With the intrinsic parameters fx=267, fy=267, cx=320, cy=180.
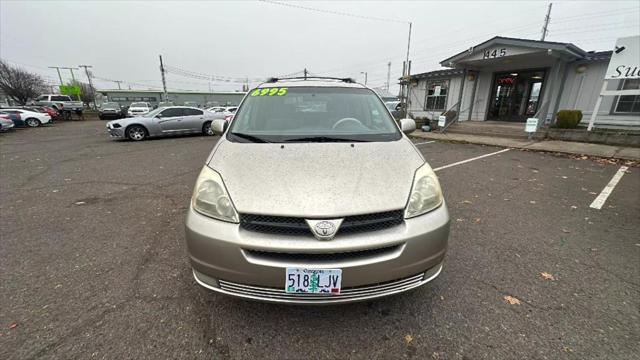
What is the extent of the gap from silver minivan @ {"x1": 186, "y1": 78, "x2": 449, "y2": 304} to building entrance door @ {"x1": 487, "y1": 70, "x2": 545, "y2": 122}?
552 inches

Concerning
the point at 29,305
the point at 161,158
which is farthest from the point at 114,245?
the point at 161,158

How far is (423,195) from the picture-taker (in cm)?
179

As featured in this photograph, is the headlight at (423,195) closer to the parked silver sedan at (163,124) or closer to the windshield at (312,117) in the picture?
the windshield at (312,117)

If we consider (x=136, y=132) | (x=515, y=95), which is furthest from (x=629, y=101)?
(x=136, y=132)

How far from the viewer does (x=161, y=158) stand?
759 cm

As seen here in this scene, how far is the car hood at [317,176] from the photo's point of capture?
5.15 ft

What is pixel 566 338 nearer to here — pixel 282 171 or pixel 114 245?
pixel 282 171

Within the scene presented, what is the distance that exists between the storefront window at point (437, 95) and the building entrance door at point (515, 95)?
→ 227 cm

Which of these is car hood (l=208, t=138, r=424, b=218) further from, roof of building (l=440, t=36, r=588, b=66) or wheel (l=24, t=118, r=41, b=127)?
wheel (l=24, t=118, r=41, b=127)

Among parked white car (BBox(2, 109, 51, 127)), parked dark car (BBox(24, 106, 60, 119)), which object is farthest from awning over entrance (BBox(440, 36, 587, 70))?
parked dark car (BBox(24, 106, 60, 119))

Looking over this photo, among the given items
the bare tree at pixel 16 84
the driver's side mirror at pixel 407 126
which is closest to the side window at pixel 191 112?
the driver's side mirror at pixel 407 126

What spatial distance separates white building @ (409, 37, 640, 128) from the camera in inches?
383

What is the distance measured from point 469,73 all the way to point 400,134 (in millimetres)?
13185

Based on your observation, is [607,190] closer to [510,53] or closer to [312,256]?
[312,256]
